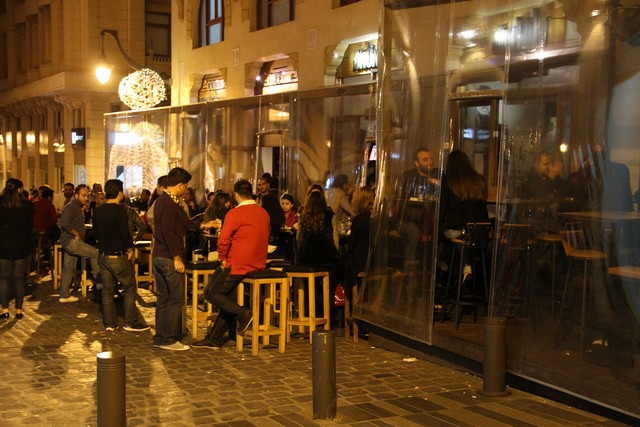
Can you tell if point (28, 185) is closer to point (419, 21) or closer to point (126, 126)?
point (126, 126)

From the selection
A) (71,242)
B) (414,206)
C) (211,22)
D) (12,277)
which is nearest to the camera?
Answer: (414,206)

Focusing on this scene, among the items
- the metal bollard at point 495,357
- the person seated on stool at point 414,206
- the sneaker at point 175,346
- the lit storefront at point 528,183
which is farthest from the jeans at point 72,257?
the metal bollard at point 495,357

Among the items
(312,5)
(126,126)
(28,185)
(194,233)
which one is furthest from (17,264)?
(28,185)

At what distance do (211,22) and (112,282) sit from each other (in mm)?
13324

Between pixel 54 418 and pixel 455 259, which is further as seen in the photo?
pixel 455 259

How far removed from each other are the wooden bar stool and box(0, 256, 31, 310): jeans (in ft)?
7.52

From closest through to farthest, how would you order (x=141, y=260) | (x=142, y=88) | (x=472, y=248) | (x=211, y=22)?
1. (x=472, y=248)
2. (x=141, y=260)
3. (x=142, y=88)
4. (x=211, y=22)

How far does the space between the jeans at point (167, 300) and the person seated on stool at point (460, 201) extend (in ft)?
9.61

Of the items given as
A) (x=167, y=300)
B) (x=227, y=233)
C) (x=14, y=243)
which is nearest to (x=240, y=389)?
(x=227, y=233)

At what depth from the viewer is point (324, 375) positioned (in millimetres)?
6668

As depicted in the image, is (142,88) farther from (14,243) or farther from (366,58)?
(14,243)

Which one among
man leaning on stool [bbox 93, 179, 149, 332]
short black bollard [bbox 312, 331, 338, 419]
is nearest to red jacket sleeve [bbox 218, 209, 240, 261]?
man leaning on stool [bbox 93, 179, 149, 332]

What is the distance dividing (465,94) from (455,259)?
3.27m

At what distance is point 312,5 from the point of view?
58.0ft
